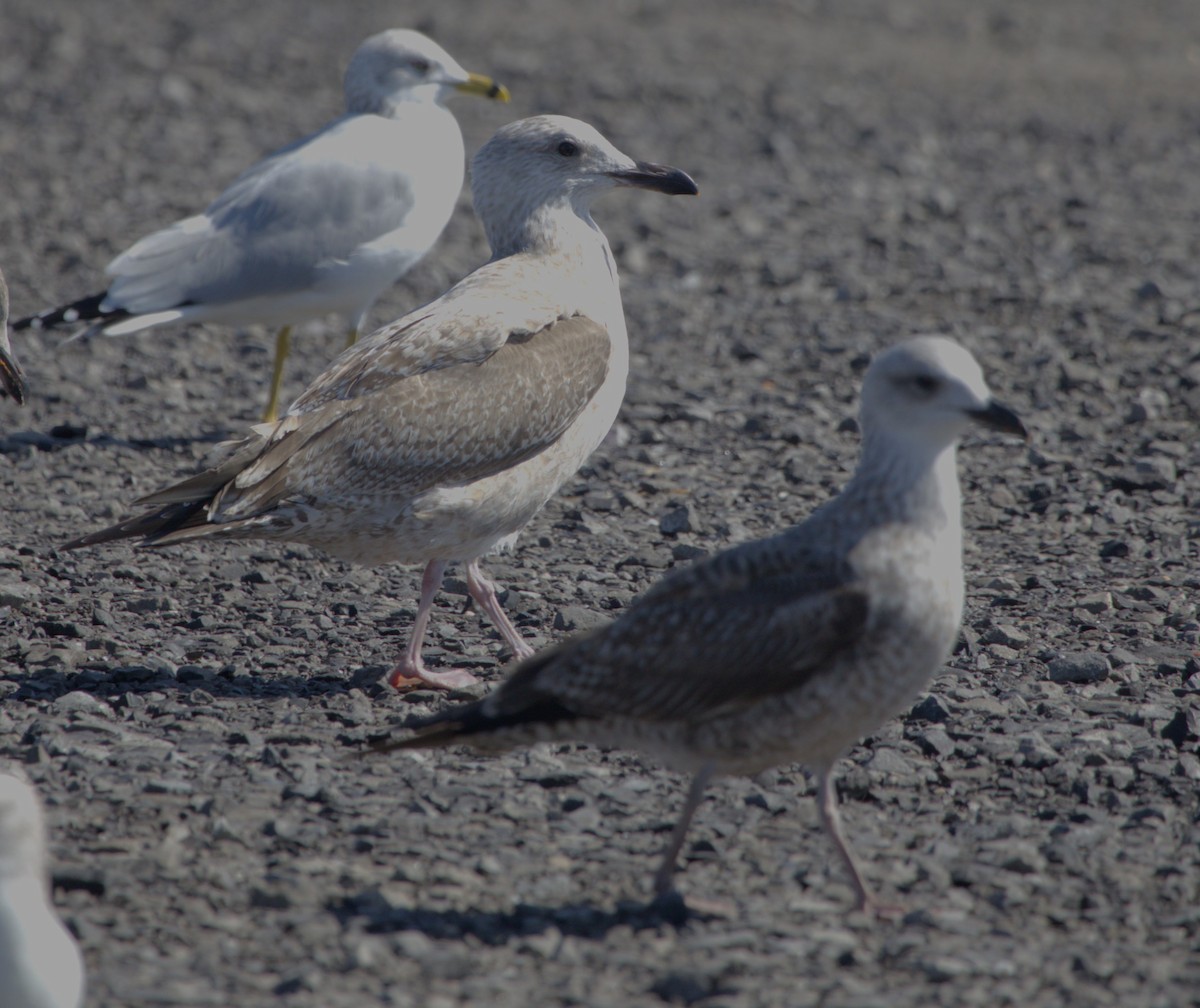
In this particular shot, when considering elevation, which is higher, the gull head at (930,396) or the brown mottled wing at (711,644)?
the gull head at (930,396)

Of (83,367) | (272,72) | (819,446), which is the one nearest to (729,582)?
(819,446)

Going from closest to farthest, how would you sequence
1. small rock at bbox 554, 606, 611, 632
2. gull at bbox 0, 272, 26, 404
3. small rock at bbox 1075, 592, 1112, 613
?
small rock at bbox 554, 606, 611, 632 → small rock at bbox 1075, 592, 1112, 613 → gull at bbox 0, 272, 26, 404

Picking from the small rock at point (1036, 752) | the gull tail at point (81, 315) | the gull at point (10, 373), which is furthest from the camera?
the gull tail at point (81, 315)

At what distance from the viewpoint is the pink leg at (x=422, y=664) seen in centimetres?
629

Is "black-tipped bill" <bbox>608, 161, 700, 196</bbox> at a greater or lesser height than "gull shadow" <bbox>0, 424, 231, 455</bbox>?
greater

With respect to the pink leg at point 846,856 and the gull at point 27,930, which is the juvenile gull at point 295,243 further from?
the gull at point 27,930

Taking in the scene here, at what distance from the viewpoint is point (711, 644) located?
15.6 ft

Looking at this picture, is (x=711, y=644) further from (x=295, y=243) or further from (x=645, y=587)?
(x=295, y=243)

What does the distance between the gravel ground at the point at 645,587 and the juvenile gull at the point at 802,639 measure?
0.41 meters

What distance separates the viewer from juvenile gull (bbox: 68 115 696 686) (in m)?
6.21

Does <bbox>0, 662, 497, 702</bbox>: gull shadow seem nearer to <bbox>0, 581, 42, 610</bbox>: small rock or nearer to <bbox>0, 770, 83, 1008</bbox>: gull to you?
<bbox>0, 581, 42, 610</bbox>: small rock

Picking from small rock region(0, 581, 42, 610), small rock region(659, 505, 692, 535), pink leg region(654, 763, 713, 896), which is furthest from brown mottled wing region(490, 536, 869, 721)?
small rock region(659, 505, 692, 535)

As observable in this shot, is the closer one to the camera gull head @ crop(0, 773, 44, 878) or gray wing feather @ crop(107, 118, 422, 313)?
gull head @ crop(0, 773, 44, 878)

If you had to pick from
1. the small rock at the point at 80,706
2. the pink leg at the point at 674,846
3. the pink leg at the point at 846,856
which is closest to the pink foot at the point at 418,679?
the small rock at the point at 80,706
